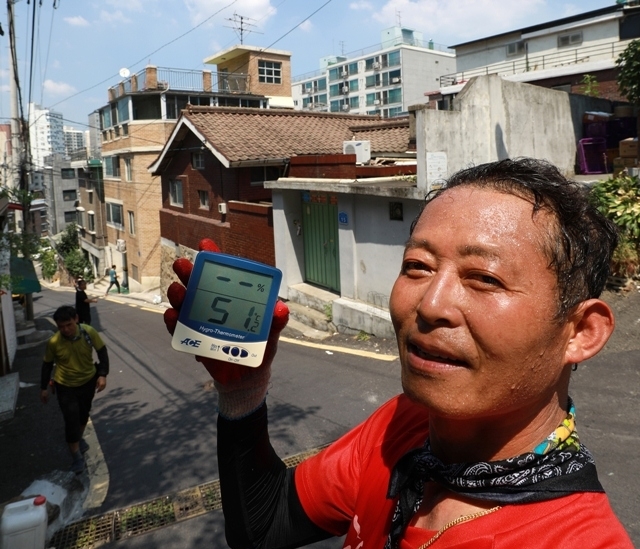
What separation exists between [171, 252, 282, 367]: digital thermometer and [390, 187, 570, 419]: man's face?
0.66 meters

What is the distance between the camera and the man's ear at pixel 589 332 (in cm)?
121

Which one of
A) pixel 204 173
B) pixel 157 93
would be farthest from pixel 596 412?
pixel 157 93

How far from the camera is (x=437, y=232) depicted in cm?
124

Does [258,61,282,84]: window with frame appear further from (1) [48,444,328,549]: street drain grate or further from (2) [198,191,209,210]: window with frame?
(1) [48,444,328,549]: street drain grate

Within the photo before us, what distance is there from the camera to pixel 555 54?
87.2ft

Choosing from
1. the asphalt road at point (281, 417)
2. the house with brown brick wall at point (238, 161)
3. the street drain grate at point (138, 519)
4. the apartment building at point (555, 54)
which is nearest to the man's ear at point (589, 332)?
the asphalt road at point (281, 417)

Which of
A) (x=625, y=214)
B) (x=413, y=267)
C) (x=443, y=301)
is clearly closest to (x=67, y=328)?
(x=413, y=267)

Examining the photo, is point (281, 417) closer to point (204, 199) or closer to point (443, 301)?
point (443, 301)

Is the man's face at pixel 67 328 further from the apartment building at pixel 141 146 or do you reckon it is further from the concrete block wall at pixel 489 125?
the apartment building at pixel 141 146

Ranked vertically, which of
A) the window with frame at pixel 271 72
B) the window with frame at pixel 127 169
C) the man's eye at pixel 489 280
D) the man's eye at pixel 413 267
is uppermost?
the window with frame at pixel 271 72

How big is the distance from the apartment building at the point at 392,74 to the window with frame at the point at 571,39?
28.1 metres

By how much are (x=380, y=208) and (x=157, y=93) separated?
2274 cm

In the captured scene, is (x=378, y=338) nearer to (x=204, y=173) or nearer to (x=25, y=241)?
(x=25, y=241)

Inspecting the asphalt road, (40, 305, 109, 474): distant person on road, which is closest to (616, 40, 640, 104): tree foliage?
the asphalt road
